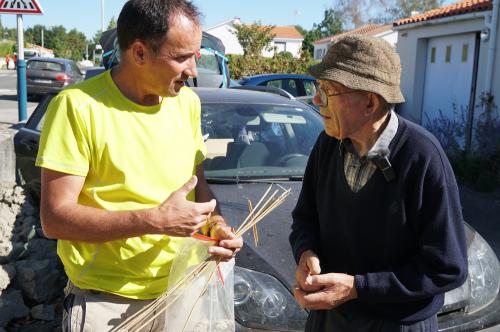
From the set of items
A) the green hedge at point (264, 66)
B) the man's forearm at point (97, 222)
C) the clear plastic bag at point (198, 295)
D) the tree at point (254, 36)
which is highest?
the tree at point (254, 36)

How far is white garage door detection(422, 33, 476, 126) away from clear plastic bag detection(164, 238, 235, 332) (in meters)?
10.4

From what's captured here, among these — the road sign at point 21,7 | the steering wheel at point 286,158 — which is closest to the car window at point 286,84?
the road sign at point 21,7

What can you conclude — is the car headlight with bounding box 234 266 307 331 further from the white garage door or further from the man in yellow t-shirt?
the white garage door

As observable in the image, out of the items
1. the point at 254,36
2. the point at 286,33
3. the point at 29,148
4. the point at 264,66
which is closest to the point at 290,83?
the point at 29,148

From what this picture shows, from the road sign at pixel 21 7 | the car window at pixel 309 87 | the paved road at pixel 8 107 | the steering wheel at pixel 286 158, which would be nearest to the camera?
the steering wheel at pixel 286 158

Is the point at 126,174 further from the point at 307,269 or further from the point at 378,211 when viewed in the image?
the point at 378,211

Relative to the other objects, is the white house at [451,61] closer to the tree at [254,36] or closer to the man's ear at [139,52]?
the man's ear at [139,52]

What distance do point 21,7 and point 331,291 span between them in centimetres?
888

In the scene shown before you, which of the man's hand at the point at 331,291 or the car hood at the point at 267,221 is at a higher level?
the man's hand at the point at 331,291

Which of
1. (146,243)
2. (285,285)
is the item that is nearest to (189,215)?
(146,243)

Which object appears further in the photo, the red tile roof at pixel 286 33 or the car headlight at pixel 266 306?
the red tile roof at pixel 286 33

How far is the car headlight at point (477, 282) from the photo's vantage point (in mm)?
2977

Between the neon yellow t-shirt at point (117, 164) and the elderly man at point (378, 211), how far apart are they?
1.86ft

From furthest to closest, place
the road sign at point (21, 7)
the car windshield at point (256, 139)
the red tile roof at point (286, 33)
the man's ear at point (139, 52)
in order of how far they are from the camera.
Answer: the red tile roof at point (286, 33)
the road sign at point (21, 7)
the car windshield at point (256, 139)
the man's ear at point (139, 52)
